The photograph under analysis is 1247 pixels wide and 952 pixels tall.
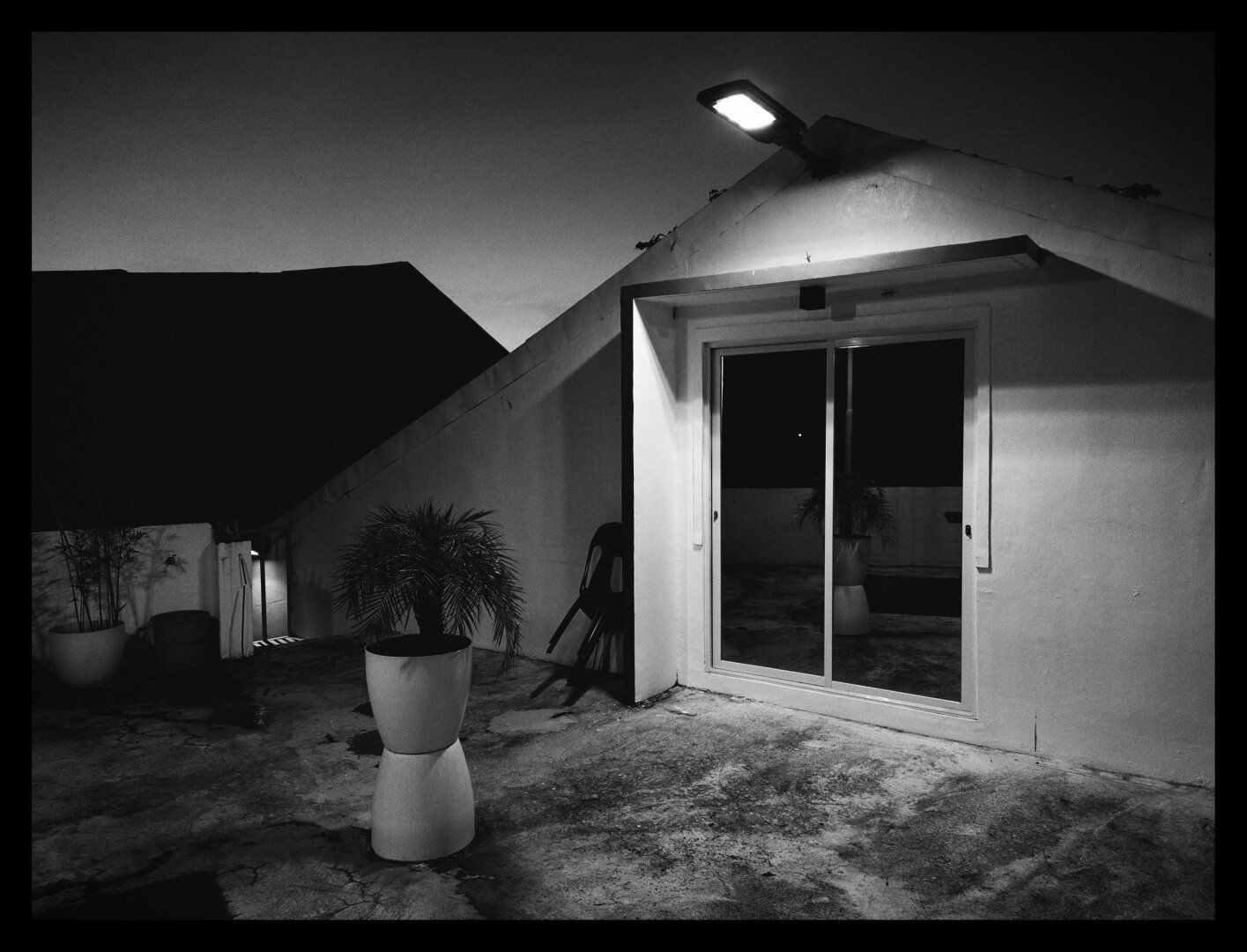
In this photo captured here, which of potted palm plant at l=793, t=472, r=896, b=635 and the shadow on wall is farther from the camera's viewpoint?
potted palm plant at l=793, t=472, r=896, b=635

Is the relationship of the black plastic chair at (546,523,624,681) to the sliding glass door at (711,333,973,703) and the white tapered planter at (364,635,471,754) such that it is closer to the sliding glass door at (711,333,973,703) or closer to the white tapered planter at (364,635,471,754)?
the sliding glass door at (711,333,973,703)

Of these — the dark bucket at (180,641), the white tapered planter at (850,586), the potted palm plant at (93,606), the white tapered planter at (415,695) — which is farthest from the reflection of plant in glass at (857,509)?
the potted palm plant at (93,606)

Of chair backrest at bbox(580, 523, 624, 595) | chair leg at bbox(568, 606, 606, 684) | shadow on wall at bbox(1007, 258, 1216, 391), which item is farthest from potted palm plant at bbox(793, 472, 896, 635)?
shadow on wall at bbox(1007, 258, 1216, 391)

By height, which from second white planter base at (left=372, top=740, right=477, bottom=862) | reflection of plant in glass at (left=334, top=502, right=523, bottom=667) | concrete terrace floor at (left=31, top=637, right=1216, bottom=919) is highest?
reflection of plant in glass at (left=334, top=502, right=523, bottom=667)

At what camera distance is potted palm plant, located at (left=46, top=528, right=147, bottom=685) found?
5.63 meters

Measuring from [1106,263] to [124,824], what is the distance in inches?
210

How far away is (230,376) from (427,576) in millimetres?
10788

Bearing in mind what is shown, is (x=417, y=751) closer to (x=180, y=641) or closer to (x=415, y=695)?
(x=415, y=695)

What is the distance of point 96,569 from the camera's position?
5.90 meters

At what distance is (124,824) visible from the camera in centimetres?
346

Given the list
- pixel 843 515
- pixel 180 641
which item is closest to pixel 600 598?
pixel 843 515

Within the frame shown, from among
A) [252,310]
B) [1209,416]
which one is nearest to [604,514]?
[1209,416]

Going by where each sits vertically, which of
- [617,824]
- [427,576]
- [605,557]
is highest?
[427,576]

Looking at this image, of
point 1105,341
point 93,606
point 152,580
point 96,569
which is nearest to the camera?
point 1105,341
